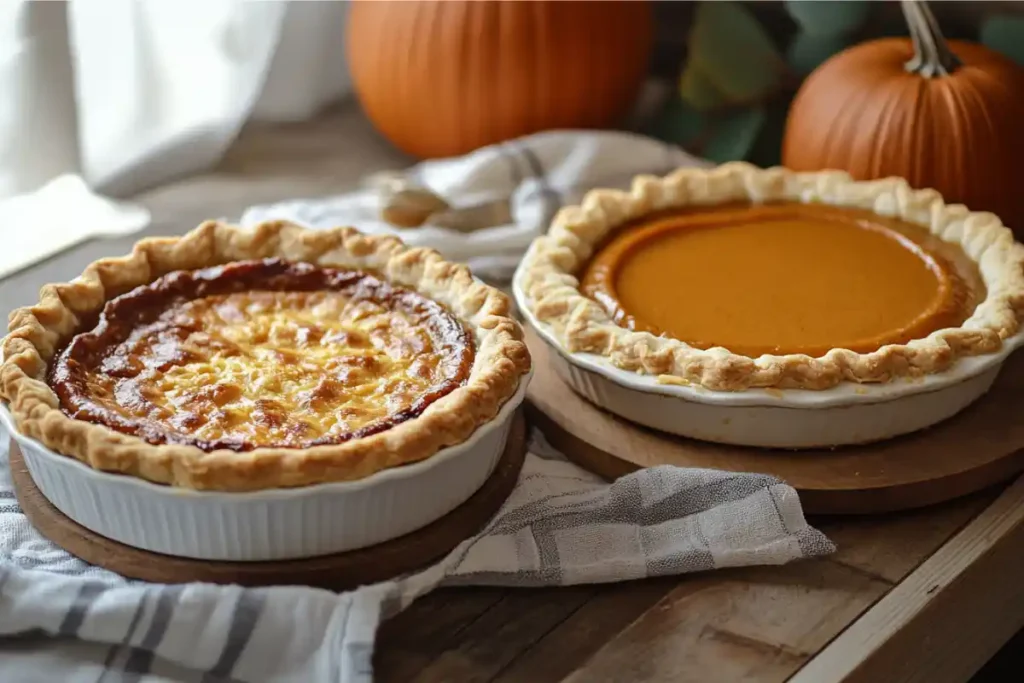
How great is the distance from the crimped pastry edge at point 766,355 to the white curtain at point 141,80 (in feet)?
3.73

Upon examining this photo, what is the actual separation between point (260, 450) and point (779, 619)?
2.45 feet

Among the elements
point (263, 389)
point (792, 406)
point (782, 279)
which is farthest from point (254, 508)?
point (782, 279)

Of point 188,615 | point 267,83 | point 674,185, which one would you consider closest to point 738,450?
point 674,185

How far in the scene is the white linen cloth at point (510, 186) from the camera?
2707 millimetres

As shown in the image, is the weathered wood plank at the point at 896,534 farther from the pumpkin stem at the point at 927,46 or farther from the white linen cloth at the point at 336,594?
the pumpkin stem at the point at 927,46

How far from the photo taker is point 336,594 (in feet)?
5.65

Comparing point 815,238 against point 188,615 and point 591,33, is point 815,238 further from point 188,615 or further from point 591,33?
point 188,615

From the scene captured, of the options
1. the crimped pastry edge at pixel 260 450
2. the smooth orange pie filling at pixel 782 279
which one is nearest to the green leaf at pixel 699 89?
the smooth orange pie filling at pixel 782 279

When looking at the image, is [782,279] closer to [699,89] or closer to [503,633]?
[503,633]

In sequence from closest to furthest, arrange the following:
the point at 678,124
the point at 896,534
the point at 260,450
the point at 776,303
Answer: the point at 260,450
the point at 896,534
the point at 776,303
the point at 678,124

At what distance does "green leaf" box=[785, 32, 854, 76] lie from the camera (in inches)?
124

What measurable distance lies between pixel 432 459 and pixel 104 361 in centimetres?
58

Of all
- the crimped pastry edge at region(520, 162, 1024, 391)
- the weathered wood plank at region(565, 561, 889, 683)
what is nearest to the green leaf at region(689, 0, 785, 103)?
the crimped pastry edge at region(520, 162, 1024, 391)

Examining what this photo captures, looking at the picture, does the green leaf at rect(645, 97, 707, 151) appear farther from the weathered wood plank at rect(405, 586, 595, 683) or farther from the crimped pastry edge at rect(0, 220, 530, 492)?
the weathered wood plank at rect(405, 586, 595, 683)
